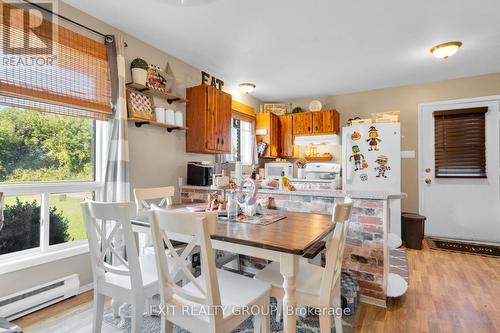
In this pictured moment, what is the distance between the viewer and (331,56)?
3.06 m

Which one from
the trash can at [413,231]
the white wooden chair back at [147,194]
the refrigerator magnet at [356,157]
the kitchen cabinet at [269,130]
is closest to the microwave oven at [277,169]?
the kitchen cabinet at [269,130]

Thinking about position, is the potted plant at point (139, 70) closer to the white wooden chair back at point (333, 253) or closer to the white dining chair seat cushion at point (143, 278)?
the white dining chair seat cushion at point (143, 278)

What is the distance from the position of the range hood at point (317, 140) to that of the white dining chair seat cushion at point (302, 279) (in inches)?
126

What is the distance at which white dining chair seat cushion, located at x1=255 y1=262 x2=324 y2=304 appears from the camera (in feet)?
4.31

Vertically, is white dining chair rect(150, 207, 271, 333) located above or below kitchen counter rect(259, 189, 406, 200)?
below

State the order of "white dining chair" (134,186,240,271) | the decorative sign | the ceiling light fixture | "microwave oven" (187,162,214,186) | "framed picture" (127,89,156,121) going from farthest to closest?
1. the ceiling light fixture
2. the decorative sign
3. "microwave oven" (187,162,214,186)
4. "framed picture" (127,89,156,121)
5. "white dining chair" (134,186,240,271)

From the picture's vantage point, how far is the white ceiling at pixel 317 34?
2125mm

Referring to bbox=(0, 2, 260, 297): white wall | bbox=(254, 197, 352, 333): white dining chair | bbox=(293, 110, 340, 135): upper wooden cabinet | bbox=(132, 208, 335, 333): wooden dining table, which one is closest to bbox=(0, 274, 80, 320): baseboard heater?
bbox=(0, 2, 260, 297): white wall

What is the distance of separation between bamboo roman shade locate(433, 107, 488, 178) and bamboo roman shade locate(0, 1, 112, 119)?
4.57 meters

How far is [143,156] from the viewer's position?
8.91ft

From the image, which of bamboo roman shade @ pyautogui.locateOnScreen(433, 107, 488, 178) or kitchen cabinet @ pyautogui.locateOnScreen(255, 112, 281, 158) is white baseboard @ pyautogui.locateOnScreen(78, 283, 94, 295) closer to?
kitchen cabinet @ pyautogui.locateOnScreen(255, 112, 281, 158)

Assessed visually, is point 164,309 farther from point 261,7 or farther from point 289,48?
point 289,48

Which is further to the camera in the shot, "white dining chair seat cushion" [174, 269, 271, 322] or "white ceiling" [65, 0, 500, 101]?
"white ceiling" [65, 0, 500, 101]

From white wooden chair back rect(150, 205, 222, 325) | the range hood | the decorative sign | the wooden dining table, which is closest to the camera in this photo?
white wooden chair back rect(150, 205, 222, 325)
